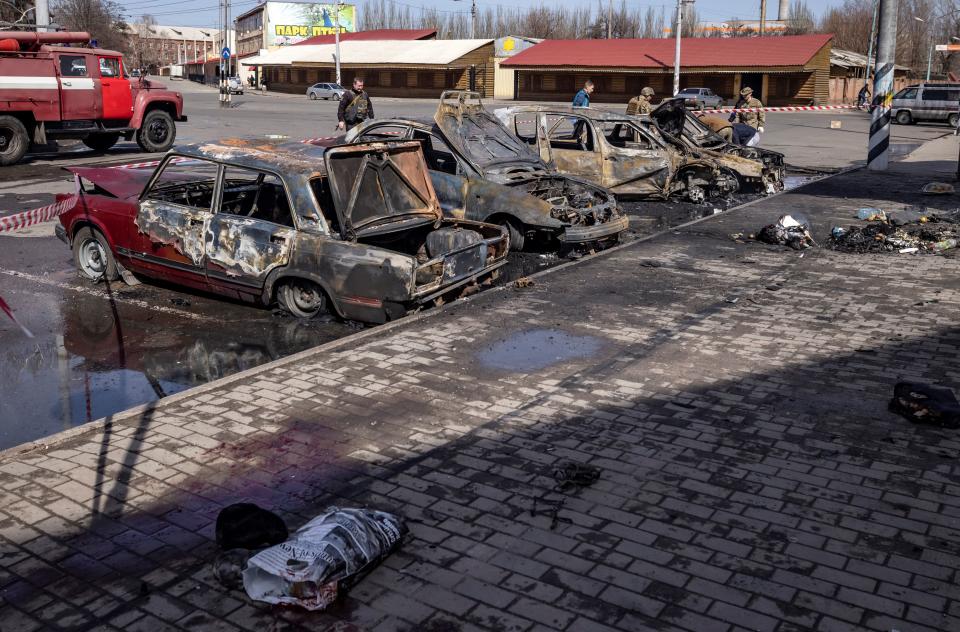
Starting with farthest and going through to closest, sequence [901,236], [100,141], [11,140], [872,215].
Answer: [100,141] → [11,140] → [872,215] → [901,236]

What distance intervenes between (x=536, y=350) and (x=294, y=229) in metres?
2.38

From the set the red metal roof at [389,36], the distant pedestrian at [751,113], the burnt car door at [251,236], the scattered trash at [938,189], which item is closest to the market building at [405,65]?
the red metal roof at [389,36]

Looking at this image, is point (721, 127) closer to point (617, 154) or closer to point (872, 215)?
point (617, 154)

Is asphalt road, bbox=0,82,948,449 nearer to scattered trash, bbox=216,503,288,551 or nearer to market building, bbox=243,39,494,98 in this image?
scattered trash, bbox=216,503,288,551

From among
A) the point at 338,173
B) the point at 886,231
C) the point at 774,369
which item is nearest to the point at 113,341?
the point at 338,173

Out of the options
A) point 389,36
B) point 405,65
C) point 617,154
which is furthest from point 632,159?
point 389,36

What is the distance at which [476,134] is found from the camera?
11.4 meters

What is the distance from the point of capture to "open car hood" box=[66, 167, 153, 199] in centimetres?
880

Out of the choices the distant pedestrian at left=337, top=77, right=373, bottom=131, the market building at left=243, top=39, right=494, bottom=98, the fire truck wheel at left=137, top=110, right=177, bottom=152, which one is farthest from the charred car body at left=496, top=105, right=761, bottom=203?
the market building at left=243, top=39, right=494, bottom=98

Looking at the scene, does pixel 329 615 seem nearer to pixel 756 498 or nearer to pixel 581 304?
pixel 756 498

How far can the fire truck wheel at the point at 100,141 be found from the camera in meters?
22.3

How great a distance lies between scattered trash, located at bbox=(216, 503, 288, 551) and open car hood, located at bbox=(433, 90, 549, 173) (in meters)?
7.28

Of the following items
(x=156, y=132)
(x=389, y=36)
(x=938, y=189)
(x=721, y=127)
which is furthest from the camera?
(x=389, y=36)

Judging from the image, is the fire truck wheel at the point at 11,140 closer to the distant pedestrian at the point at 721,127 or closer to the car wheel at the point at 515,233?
the car wheel at the point at 515,233
